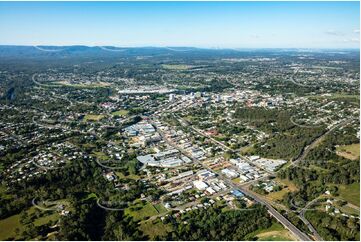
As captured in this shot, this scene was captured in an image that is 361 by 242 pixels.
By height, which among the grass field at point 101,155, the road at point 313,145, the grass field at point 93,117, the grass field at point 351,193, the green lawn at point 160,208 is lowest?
the grass field at point 93,117

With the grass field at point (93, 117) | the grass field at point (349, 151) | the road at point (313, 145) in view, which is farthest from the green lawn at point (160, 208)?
the grass field at point (93, 117)

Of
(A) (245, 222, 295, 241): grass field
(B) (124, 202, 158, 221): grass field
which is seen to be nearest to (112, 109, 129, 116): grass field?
(B) (124, 202, 158, 221): grass field

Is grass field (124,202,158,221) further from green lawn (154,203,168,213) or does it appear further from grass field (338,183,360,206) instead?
grass field (338,183,360,206)

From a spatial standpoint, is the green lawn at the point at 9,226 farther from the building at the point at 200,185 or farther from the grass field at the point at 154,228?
the building at the point at 200,185

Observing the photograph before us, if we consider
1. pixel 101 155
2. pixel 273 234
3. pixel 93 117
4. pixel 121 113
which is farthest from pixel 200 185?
pixel 121 113

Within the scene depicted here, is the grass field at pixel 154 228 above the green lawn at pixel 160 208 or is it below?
below

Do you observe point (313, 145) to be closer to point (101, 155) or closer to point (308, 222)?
point (308, 222)

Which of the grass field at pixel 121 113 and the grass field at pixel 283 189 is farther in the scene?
the grass field at pixel 121 113
